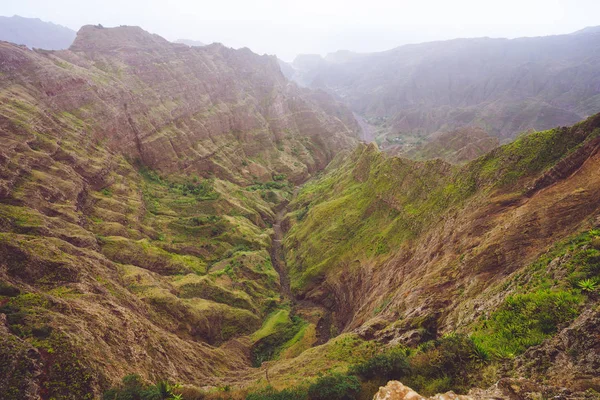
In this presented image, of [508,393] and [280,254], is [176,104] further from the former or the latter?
[508,393]

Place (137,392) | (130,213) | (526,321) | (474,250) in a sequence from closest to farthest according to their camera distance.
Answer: (526,321) → (137,392) → (474,250) → (130,213)

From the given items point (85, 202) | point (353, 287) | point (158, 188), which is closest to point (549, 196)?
point (353, 287)

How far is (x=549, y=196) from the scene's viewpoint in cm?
2998

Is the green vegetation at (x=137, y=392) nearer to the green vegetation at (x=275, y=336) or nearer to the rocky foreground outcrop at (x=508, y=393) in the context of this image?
the rocky foreground outcrop at (x=508, y=393)

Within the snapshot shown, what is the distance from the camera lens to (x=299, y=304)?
5969 cm

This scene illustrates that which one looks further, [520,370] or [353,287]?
[353,287]

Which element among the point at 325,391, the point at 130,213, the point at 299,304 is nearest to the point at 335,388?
the point at 325,391

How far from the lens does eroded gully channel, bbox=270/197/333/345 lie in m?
52.4

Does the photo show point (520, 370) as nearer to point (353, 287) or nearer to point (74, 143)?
point (353, 287)

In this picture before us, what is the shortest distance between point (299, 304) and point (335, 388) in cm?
3836

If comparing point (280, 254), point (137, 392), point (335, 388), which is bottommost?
point (280, 254)

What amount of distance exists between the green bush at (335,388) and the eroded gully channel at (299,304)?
27.3 m

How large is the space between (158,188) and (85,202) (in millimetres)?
25837

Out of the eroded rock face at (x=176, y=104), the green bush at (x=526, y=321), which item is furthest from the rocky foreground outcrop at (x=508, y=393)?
the eroded rock face at (x=176, y=104)
